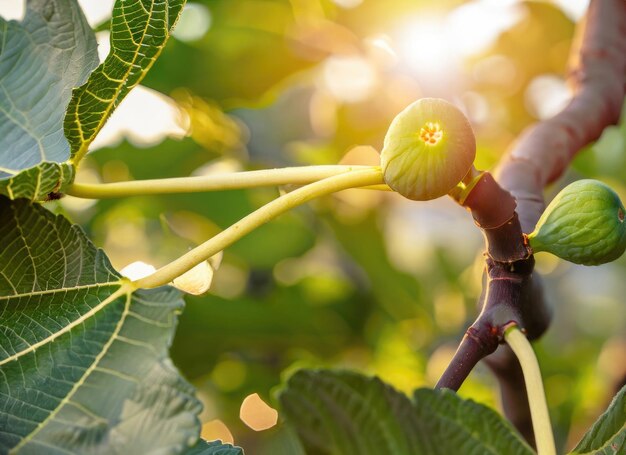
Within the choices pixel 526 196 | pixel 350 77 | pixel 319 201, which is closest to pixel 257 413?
pixel 319 201

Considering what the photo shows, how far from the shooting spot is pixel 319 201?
5.60 feet

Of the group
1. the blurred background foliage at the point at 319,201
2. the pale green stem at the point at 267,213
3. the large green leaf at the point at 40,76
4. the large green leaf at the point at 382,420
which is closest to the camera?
the large green leaf at the point at 382,420

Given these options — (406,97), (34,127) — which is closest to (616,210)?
(34,127)

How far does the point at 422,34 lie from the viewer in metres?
1.60

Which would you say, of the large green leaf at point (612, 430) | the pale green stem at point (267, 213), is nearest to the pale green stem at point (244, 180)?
the pale green stem at point (267, 213)

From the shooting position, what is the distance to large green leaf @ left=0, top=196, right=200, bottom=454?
1.71 feet

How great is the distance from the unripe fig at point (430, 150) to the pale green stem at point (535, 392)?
13cm

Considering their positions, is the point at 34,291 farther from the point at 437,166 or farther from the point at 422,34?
the point at 422,34

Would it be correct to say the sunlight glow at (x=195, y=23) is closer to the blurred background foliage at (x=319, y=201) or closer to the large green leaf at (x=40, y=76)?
the blurred background foliage at (x=319, y=201)

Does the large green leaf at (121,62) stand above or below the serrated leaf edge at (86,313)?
above

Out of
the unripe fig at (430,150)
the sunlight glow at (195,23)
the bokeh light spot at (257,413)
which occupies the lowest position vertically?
the bokeh light spot at (257,413)

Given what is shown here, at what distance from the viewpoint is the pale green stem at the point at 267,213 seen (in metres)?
0.59

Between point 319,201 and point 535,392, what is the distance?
3.85ft

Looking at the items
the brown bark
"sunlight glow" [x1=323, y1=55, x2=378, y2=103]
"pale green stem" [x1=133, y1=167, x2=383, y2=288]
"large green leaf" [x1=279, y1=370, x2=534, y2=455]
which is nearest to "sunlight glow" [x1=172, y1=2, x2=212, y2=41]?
"sunlight glow" [x1=323, y1=55, x2=378, y2=103]
